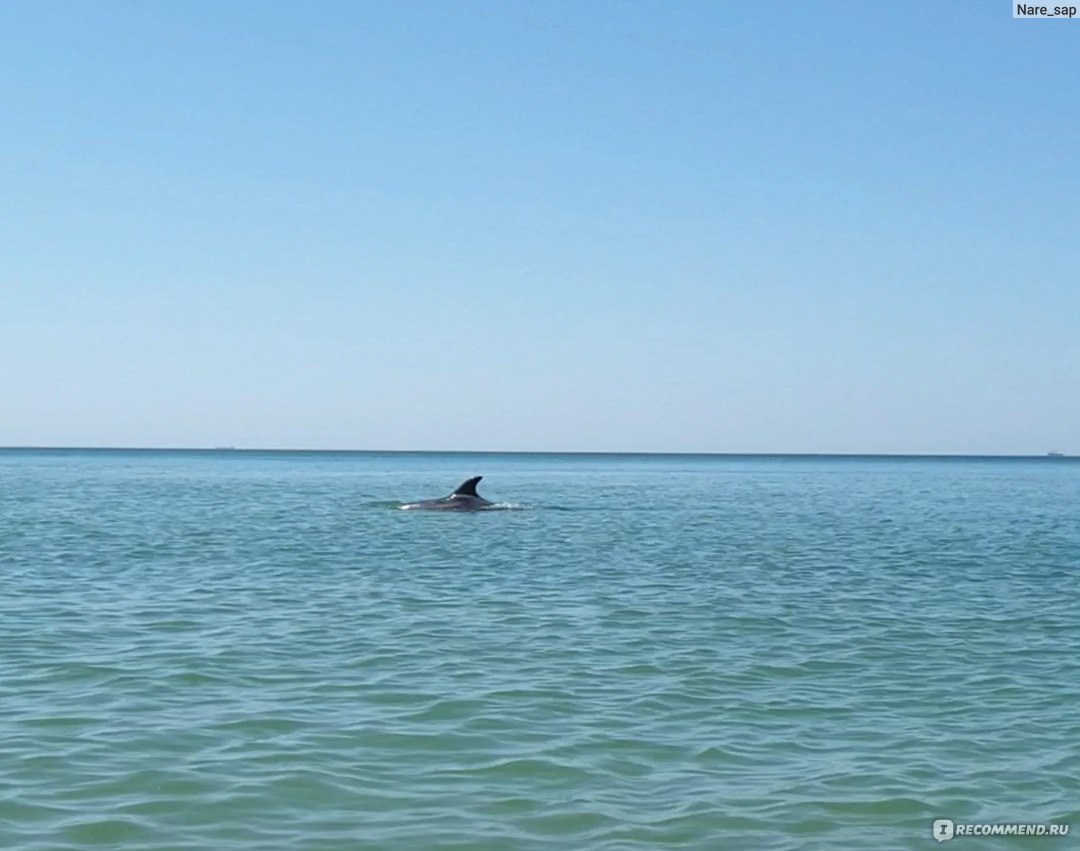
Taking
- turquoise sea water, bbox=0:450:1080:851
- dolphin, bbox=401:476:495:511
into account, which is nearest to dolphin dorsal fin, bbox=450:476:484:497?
dolphin, bbox=401:476:495:511

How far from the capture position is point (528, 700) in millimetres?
15078

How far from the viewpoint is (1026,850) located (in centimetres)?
1023

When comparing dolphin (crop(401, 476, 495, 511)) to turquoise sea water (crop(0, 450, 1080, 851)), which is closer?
turquoise sea water (crop(0, 450, 1080, 851))

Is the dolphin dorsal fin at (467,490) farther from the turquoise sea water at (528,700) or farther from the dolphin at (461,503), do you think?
the turquoise sea water at (528,700)

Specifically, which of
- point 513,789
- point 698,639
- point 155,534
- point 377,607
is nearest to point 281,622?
point 377,607

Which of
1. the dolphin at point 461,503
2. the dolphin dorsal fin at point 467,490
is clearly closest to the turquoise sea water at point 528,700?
the dolphin at point 461,503

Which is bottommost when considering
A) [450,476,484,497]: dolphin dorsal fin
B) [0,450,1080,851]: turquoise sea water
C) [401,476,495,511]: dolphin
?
[0,450,1080,851]: turquoise sea water

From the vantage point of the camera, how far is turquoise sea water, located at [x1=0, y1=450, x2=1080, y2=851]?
10.8 m

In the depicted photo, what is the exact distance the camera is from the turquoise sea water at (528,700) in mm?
10773

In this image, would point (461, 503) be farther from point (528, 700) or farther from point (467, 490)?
point (528, 700)

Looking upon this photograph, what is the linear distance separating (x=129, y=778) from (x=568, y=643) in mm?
8444

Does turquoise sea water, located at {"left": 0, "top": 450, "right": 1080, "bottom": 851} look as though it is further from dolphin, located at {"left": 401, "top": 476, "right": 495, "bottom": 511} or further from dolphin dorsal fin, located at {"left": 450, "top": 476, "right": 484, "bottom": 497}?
dolphin dorsal fin, located at {"left": 450, "top": 476, "right": 484, "bottom": 497}

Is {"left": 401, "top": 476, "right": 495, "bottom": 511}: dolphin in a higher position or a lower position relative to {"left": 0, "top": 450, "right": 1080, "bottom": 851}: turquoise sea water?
higher

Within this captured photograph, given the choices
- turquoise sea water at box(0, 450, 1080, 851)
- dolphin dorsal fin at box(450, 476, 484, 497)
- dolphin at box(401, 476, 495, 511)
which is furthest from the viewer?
dolphin dorsal fin at box(450, 476, 484, 497)
